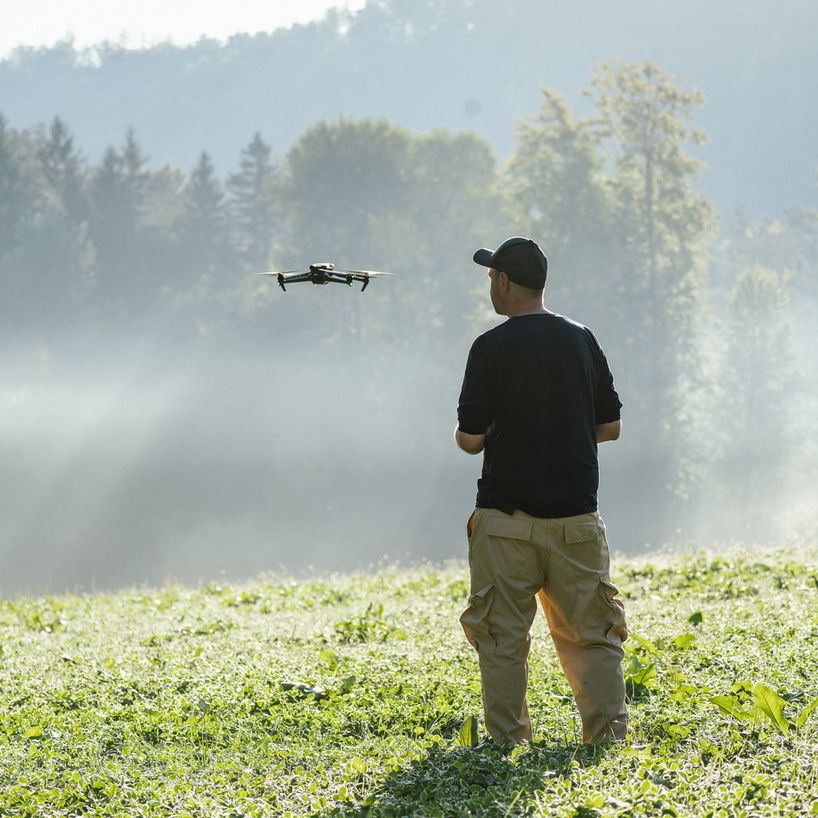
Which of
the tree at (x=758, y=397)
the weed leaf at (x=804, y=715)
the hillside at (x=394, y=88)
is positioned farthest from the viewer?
the hillside at (x=394, y=88)

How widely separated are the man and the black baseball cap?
10 millimetres

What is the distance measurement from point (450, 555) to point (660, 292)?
50.0 ft

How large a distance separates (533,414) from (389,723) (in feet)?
5.99

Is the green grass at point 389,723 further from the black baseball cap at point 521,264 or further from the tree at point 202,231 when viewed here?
the tree at point 202,231

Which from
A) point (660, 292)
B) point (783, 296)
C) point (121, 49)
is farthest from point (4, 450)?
point (121, 49)

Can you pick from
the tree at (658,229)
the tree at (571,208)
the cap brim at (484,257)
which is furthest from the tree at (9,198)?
the cap brim at (484,257)

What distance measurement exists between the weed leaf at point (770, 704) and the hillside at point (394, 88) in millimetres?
154030

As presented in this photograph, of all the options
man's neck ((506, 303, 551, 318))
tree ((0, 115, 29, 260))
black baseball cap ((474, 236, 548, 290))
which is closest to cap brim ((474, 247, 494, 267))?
black baseball cap ((474, 236, 548, 290))

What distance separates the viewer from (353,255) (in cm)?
4719

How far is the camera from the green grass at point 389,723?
3.80 m

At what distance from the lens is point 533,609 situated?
4340mm

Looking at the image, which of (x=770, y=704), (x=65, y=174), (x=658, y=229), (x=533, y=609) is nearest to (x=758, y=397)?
(x=658, y=229)

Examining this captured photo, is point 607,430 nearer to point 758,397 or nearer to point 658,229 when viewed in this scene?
point 658,229

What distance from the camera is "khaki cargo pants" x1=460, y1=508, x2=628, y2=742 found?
13.9 ft
